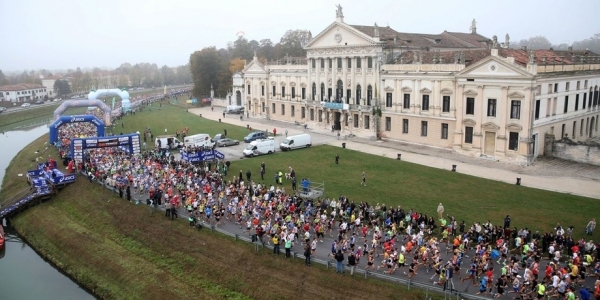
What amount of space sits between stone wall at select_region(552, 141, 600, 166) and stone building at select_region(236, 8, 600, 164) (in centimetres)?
158

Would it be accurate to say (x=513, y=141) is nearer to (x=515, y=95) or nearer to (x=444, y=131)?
(x=515, y=95)

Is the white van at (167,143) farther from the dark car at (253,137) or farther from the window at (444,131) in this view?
the window at (444,131)

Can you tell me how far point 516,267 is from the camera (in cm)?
1950

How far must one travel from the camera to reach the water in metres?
27.5

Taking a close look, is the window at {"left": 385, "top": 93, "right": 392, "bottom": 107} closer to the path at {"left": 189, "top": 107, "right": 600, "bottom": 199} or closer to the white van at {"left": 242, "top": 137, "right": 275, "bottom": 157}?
the path at {"left": 189, "top": 107, "right": 600, "bottom": 199}

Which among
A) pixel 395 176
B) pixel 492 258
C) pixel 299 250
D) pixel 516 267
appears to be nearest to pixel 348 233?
pixel 299 250

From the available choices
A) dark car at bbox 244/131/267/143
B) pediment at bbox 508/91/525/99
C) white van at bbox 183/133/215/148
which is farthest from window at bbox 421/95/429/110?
white van at bbox 183/133/215/148

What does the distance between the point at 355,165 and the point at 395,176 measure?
503 centimetres

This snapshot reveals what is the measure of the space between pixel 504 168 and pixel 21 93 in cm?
14032

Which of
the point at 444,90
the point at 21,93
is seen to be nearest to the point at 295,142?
the point at 444,90

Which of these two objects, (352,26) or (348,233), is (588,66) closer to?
(352,26)

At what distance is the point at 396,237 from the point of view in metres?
25.3

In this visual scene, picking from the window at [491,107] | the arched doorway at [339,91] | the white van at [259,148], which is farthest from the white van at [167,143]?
the window at [491,107]

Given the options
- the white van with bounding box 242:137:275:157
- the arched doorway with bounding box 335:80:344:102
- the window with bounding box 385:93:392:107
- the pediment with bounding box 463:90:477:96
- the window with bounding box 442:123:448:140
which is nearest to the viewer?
the pediment with bounding box 463:90:477:96
